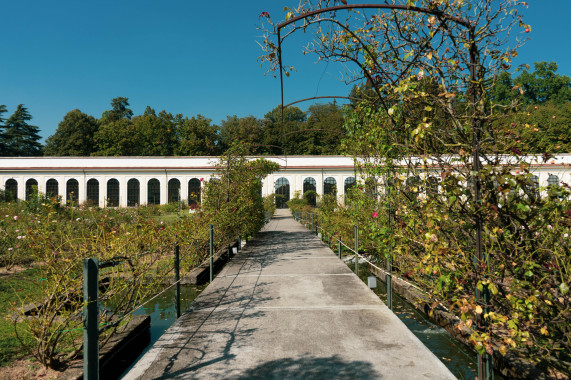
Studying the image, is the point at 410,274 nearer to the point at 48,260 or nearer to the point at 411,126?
the point at 411,126

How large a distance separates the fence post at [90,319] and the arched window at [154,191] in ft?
134

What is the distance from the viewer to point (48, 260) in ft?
12.0

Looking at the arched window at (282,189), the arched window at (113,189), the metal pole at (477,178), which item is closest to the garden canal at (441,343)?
the metal pole at (477,178)

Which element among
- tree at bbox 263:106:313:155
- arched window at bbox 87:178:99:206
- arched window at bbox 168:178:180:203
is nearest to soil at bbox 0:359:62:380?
arched window at bbox 168:178:180:203

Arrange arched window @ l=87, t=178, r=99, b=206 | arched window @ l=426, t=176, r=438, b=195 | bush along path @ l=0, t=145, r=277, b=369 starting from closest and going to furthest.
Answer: arched window @ l=426, t=176, r=438, b=195, bush along path @ l=0, t=145, r=277, b=369, arched window @ l=87, t=178, r=99, b=206

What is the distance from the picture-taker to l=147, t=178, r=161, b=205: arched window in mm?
41531

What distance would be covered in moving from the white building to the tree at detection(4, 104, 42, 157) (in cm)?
2731

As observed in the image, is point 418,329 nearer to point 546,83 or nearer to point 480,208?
point 480,208

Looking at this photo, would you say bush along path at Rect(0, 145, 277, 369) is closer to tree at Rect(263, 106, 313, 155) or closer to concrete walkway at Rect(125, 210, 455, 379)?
concrete walkway at Rect(125, 210, 455, 379)

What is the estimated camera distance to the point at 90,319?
2725 millimetres

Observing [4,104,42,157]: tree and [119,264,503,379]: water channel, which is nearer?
[119,264,503,379]: water channel

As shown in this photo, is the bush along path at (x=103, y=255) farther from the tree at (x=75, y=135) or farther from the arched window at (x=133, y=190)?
the tree at (x=75, y=135)

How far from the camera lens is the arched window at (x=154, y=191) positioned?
41531mm

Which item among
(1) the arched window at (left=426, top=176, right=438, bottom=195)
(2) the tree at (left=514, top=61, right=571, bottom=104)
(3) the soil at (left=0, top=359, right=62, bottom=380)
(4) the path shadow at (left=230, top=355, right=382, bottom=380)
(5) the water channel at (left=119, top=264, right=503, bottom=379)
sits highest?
(2) the tree at (left=514, top=61, right=571, bottom=104)
